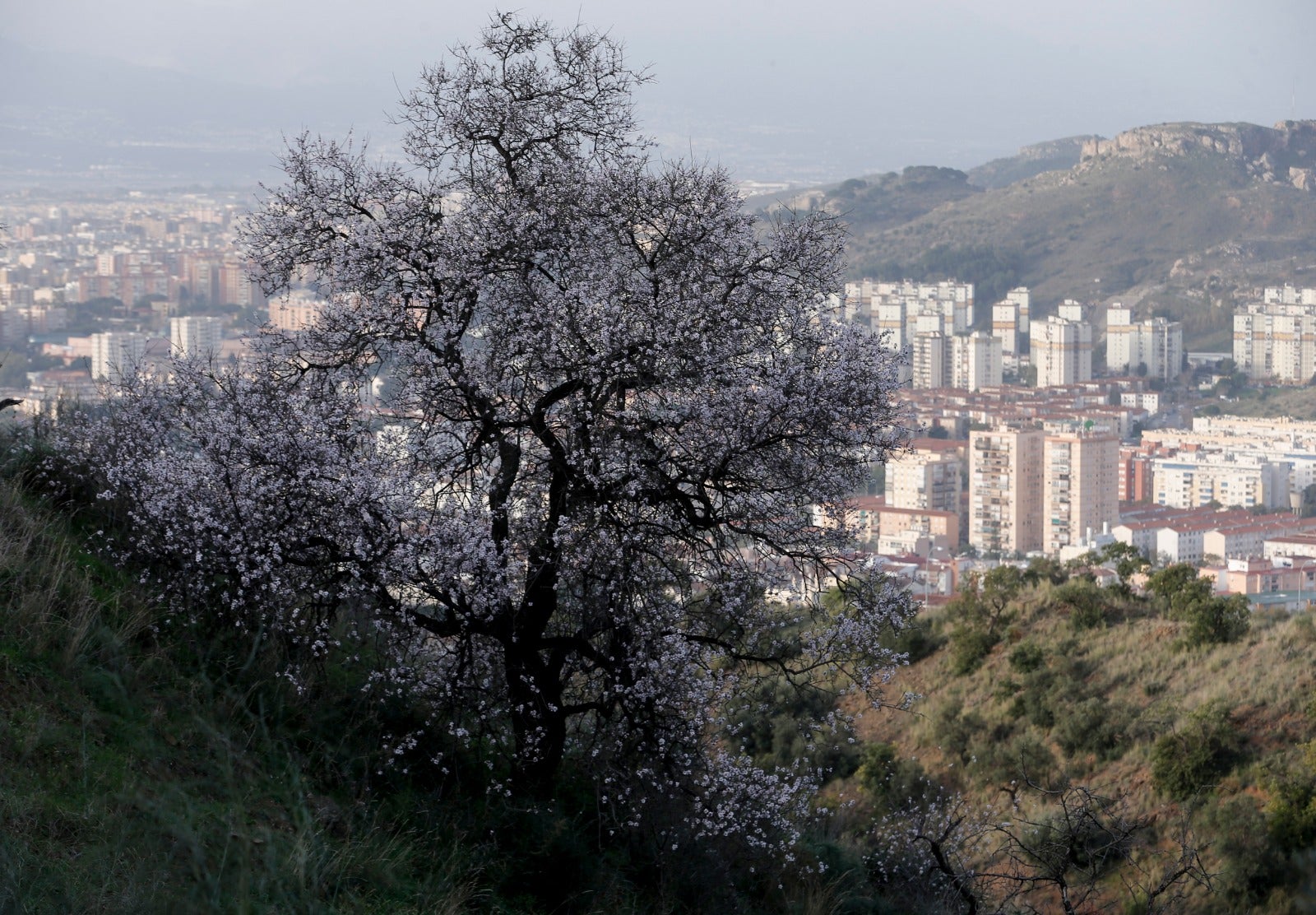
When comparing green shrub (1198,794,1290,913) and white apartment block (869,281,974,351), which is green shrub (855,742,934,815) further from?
white apartment block (869,281,974,351)

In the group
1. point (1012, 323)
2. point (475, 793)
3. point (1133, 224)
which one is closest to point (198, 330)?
point (475, 793)

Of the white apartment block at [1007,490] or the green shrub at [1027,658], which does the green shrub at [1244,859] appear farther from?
the white apartment block at [1007,490]

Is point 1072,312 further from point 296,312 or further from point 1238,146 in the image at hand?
point 296,312

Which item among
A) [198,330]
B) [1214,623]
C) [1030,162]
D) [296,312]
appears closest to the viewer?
[296,312]

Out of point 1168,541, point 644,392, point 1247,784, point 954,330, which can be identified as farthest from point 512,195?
point 954,330

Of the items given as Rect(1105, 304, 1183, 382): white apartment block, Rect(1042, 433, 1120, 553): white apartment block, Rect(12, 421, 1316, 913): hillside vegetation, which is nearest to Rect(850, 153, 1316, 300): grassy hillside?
Rect(1105, 304, 1183, 382): white apartment block

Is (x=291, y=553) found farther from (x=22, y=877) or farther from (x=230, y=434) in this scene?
(x=22, y=877)
